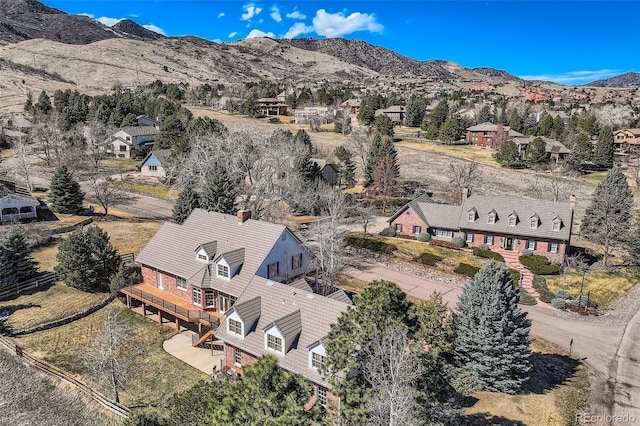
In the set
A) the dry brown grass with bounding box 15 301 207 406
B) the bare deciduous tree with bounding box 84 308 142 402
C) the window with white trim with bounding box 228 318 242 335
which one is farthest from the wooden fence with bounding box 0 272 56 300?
the window with white trim with bounding box 228 318 242 335

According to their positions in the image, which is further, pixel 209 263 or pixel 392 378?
pixel 209 263

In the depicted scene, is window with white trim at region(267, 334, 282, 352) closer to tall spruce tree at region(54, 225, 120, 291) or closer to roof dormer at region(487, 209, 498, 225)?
tall spruce tree at region(54, 225, 120, 291)

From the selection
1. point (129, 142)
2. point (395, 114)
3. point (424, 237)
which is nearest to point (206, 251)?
point (424, 237)

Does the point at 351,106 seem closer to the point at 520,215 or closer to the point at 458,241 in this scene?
the point at 458,241

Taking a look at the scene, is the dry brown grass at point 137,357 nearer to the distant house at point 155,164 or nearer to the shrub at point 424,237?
the shrub at point 424,237

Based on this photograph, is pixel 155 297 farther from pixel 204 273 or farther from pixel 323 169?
pixel 323 169

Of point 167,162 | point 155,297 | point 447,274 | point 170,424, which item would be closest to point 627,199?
point 447,274

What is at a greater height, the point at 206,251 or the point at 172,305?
the point at 206,251
